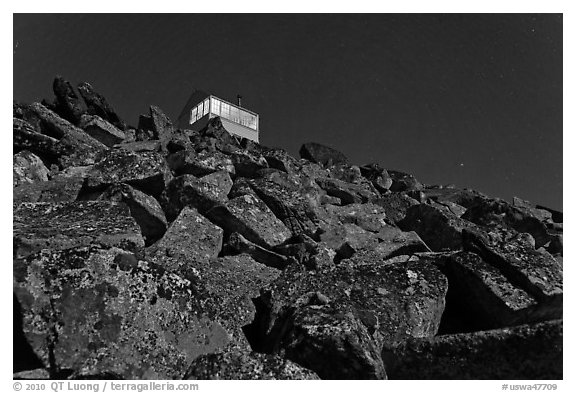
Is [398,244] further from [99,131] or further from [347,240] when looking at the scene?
[99,131]

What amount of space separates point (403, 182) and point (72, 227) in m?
13.0

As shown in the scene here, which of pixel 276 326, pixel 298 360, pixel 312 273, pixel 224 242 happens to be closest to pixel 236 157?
pixel 224 242

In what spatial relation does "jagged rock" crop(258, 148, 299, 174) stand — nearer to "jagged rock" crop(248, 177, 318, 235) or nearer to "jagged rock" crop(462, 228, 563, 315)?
"jagged rock" crop(248, 177, 318, 235)

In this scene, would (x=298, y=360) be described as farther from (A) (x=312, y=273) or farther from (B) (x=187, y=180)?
(B) (x=187, y=180)

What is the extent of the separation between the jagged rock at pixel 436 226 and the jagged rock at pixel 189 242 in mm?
4736

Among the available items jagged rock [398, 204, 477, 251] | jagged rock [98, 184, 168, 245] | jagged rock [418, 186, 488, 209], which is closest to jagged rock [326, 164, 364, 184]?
jagged rock [418, 186, 488, 209]

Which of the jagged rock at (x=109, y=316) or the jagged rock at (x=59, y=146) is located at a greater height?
the jagged rock at (x=59, y=146)

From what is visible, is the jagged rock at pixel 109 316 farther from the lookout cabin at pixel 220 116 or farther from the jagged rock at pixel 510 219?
the lookout cabin at pixel 220 116

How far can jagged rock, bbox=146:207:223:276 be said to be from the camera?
6336mm

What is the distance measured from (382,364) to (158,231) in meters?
4.41

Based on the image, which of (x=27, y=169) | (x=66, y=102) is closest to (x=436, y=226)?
(x=27, y=169)

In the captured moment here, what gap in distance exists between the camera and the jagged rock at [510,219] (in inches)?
441

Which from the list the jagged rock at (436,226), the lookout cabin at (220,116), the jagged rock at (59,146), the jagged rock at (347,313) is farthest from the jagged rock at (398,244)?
the lookout cabin at (220,116)

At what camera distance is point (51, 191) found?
7598 millimetres
